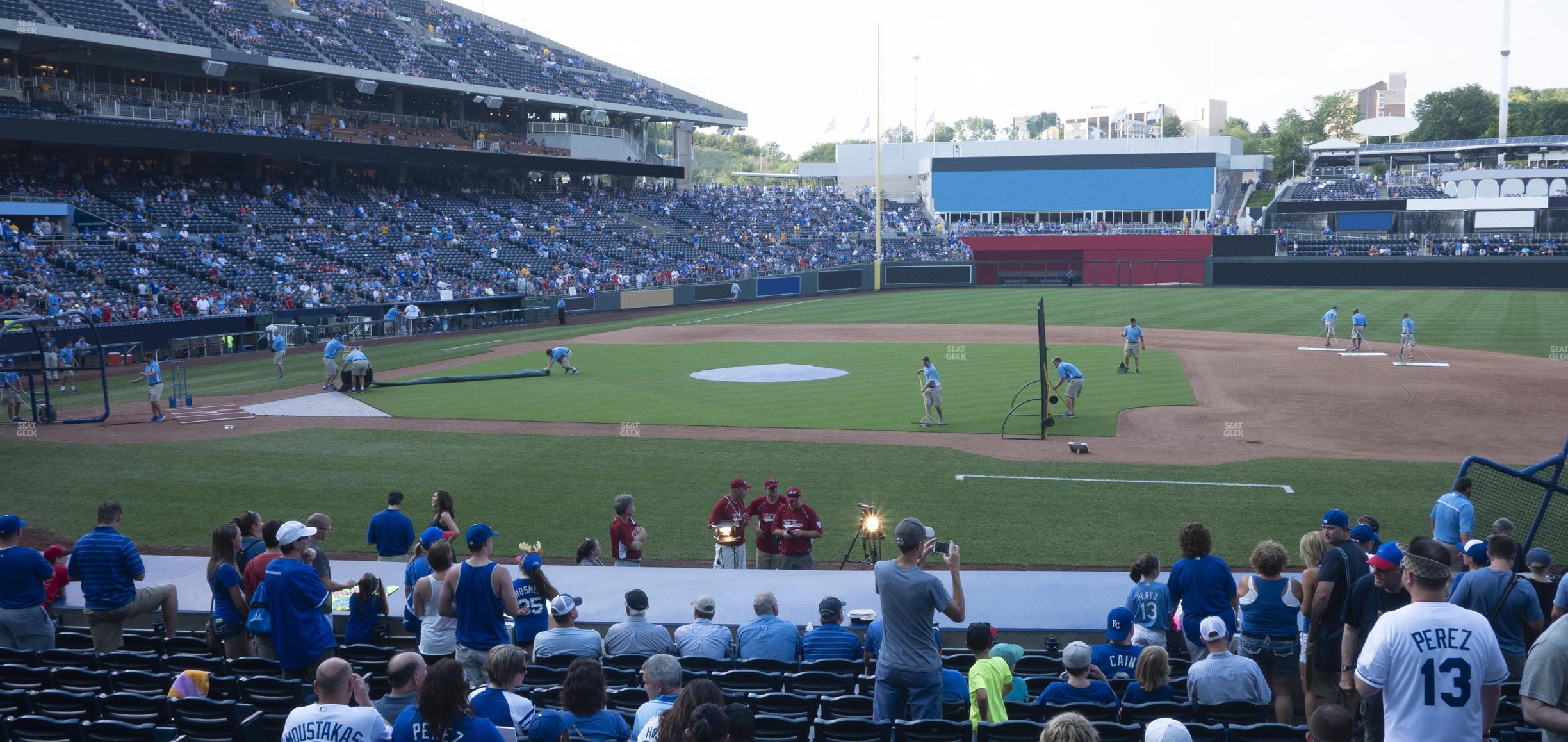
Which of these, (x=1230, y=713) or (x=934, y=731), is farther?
(x=1230, y=713)

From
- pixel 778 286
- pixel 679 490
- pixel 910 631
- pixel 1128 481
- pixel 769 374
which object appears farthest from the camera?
pixel 778 286

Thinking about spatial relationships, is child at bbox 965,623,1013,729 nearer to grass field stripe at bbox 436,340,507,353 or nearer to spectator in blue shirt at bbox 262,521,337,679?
spectator in blue shirt at bbox 262,521,337,679

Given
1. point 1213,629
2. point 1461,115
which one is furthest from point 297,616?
point 1461,115

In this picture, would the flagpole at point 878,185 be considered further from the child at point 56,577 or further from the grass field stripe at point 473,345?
the child at point 56,577

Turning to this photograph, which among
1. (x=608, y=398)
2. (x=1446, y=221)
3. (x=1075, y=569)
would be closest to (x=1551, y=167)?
(x=1446, y=221)

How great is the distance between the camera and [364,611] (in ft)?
31.3

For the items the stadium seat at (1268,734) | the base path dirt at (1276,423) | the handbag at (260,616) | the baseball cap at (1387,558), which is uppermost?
the baseball cap at (1387,558)

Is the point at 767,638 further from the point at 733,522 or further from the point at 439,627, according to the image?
the point at 733,522

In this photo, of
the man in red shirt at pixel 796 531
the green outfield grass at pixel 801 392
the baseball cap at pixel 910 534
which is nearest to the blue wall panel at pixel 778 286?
the green outfield grass at pixel 801 392

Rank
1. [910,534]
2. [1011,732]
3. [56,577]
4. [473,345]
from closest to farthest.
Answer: [1011,732] < [910,534] < [56,577] < [473,345]

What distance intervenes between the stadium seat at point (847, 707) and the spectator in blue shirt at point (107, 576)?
662cm

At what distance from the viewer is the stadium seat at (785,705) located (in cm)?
729

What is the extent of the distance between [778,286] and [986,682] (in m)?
58.7

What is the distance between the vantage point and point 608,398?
1126 inches
